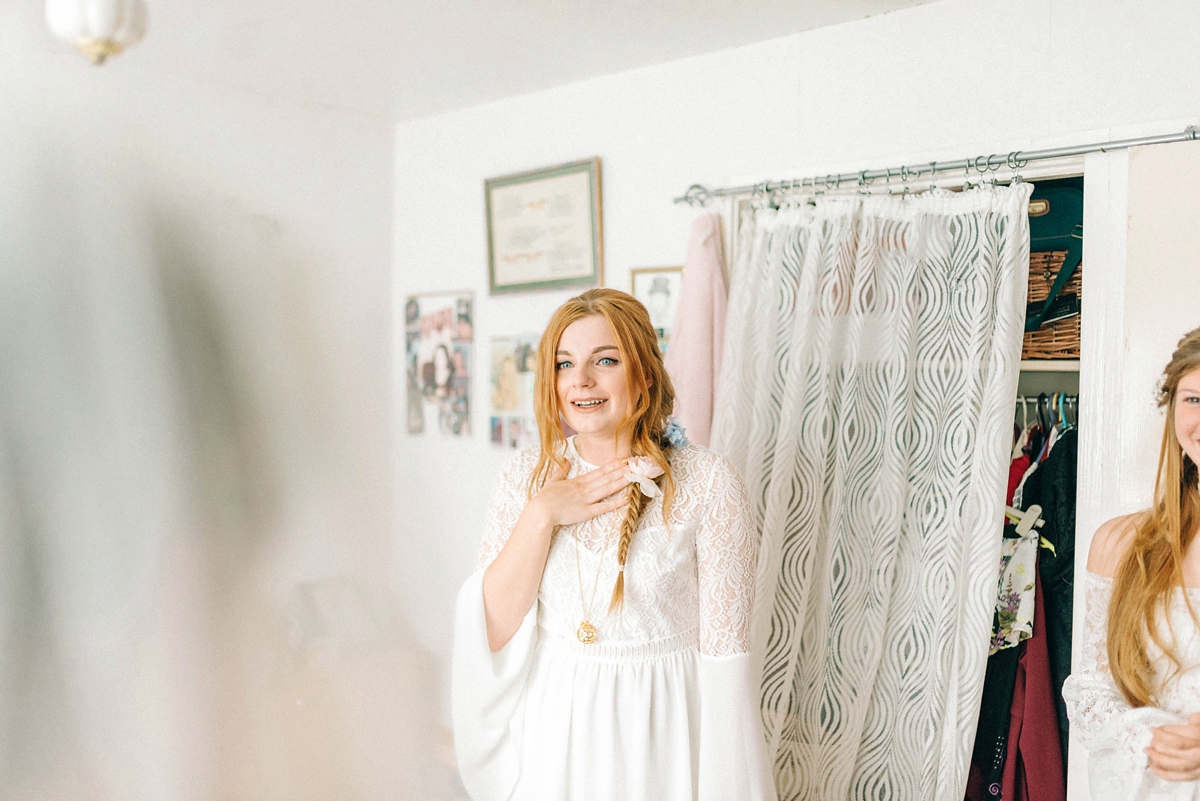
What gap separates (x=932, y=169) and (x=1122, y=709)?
0.89 metres

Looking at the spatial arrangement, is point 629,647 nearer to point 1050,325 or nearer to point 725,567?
point 725,567

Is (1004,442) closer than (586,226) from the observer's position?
Yes

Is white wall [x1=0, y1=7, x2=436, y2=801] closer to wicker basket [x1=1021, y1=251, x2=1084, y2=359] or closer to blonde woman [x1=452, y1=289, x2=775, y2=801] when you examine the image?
blonde woman [x1=452, y1=289, x2=775, y2=801]

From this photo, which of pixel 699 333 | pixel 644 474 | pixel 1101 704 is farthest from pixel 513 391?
pixel 1101 704

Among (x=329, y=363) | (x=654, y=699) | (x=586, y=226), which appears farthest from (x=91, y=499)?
(x=586, y=226)

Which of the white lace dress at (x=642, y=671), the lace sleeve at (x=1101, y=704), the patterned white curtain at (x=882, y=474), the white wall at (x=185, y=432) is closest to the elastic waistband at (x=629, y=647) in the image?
the white lace dress at (x=642, y=671)

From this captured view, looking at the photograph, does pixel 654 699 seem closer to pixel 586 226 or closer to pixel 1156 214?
pixel 1156 214

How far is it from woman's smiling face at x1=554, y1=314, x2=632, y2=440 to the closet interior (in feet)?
2.74

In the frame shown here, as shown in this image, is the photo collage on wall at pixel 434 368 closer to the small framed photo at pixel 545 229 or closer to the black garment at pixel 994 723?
the small framed photo at pixel 545 229

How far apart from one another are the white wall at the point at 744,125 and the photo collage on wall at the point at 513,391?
34 millimetres

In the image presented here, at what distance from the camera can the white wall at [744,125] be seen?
76 cm

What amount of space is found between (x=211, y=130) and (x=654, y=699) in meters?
0.79

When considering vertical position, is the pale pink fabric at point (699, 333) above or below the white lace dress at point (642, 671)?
above

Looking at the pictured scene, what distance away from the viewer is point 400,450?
2.30 ft
